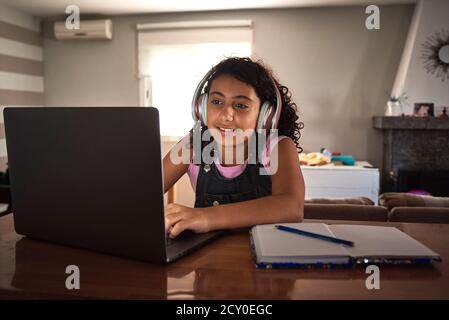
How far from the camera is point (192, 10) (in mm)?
4086

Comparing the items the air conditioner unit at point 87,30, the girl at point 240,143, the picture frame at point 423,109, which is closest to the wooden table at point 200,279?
the girl at point 240,143

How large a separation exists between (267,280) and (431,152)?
3560 mm

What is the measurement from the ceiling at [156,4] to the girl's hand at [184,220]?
331 cm

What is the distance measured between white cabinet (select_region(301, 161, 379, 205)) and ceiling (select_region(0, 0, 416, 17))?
1574mm

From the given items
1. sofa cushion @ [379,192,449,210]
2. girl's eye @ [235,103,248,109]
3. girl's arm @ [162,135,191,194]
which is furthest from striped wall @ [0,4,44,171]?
sofa cushion @ [379,192,449,210]

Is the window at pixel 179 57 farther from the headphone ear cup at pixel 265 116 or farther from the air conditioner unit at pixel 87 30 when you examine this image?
the headphone ear cup at pixel 265 116

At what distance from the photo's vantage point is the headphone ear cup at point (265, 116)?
1097 millimetres

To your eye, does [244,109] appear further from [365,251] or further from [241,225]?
[365,251]

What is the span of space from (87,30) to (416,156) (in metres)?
3.48

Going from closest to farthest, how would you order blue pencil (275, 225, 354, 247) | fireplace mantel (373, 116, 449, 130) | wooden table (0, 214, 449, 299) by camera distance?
1. wooden table (0, 214, 449, 299)
2. blue pencil (275, 225, 354, 247)
3. fireplace mantel (373, 116, 449, 130)

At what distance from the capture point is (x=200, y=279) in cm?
58

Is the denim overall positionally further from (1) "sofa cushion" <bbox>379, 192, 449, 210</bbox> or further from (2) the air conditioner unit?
(2) the air conditioner unit

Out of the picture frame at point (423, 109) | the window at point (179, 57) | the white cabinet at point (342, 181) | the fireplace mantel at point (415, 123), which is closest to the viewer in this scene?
the white cabinet at point (342, 181)

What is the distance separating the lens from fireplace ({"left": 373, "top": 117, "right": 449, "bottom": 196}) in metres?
3.57
